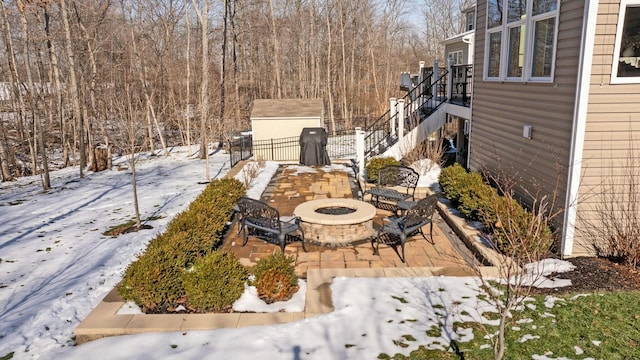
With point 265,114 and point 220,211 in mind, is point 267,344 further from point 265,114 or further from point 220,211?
point 265,114

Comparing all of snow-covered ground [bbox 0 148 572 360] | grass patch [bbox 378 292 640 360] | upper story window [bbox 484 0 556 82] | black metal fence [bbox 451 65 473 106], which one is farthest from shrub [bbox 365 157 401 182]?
grass patch [bbox 378 292 640 360]

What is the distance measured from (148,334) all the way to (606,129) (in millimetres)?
6088

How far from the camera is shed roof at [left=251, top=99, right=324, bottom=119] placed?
16812 mm

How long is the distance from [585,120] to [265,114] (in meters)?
12.8

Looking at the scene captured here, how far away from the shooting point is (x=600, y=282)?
5.23 meters

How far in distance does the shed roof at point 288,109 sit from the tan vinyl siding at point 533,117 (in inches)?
327

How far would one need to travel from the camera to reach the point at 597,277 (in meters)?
5.36

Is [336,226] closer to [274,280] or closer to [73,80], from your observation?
[274,280]

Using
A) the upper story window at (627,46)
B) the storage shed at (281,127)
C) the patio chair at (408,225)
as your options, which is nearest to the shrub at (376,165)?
the patio chair at (408,225)

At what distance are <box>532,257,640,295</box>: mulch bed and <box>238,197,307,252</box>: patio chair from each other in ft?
11.7

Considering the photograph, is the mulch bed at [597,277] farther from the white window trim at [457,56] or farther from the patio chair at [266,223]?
the white window trim at [457,56]

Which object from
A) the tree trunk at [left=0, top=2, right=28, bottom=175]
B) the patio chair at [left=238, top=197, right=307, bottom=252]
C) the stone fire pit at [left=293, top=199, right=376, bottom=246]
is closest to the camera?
the patio chair at [left=238, top=197, right=307, bottom=252]

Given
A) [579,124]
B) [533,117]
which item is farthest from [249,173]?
[579,124]

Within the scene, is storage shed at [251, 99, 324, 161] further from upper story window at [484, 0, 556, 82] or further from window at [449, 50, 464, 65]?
upper story window at [484, 0, 556, 82]
